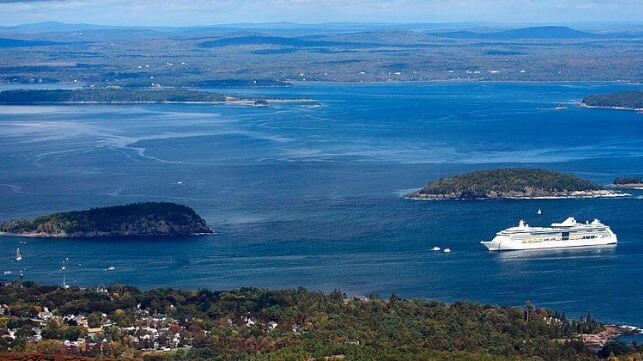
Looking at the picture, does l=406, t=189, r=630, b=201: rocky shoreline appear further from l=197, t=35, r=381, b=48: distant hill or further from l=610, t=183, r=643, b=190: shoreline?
l=197, t=35, r=381, b=48: distant hill

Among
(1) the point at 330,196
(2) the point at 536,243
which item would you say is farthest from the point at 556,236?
(1) the point at 330,196

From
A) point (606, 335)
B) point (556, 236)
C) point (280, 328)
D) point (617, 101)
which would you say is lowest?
point (617, 101)

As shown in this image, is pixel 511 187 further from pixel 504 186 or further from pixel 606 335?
pixel 606 335

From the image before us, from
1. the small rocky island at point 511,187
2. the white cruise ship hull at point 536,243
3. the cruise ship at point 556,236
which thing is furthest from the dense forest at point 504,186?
the white cruise ship hull at point 536,243

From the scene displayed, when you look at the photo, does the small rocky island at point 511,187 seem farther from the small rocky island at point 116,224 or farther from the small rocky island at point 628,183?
the small rocky island at point 116,224

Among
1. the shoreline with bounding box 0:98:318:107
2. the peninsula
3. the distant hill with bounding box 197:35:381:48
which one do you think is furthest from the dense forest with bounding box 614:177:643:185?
the distant hill with bounding box 197:35:381:48

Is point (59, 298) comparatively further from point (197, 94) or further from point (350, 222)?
point (197, 94)
